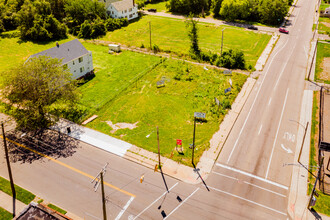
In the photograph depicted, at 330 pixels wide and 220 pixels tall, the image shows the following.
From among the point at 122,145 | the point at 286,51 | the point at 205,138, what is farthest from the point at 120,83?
the point at 286,51

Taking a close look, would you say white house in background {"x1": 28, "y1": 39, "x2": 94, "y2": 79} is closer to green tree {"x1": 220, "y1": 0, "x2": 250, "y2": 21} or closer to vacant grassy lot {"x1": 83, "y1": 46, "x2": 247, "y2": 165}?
vacant grassy lot {"x1": 83, "y1": 46, "x2": 247, "y2": 165}

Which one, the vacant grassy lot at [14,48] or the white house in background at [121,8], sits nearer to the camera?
the vacant grassy lot at [14,48]

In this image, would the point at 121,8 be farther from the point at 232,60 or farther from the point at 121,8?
the point at 232,60

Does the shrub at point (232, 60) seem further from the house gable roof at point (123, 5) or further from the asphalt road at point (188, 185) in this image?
the house gable roof at point (123, 5)

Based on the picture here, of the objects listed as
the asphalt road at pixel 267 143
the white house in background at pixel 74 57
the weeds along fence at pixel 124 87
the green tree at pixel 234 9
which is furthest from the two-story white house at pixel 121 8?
the asphalt road at pixel 267 143

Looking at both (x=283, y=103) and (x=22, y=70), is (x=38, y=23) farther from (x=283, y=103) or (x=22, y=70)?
(x=283, y=103)

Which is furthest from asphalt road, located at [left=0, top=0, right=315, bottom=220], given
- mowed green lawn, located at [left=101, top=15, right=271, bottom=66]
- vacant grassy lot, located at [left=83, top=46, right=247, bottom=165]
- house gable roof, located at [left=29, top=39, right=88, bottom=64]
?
mowed green lawn, located at [left=101, top=15, right=271, bottom=66]
